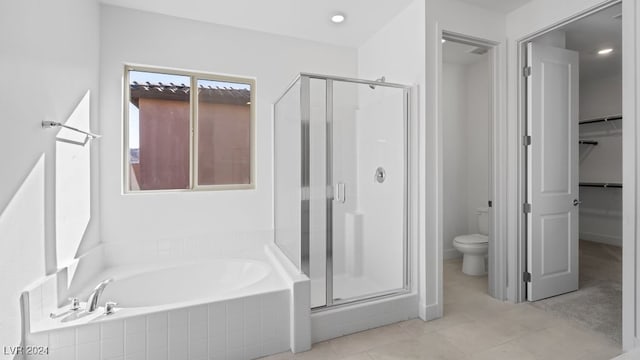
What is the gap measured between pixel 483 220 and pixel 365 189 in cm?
208

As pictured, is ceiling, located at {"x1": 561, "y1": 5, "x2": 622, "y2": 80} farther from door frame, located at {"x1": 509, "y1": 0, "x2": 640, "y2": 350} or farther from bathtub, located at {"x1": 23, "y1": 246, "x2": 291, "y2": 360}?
bathtub, located at {"x1": 23, "y1": 246, "x2": 291, "y2": 360}

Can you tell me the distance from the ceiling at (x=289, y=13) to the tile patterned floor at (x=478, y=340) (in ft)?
8.79

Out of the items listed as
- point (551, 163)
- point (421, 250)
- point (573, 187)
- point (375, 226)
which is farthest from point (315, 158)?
point (573, 187)

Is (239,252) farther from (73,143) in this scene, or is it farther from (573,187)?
(573,187)

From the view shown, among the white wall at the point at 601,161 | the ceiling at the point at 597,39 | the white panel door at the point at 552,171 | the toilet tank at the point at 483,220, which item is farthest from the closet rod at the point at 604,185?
the white panel door at the point at 552,171

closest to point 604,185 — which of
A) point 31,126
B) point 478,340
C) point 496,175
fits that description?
point 496,175

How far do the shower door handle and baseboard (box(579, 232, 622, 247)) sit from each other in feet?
16.1

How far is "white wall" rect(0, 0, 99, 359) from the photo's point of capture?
1.44 metres

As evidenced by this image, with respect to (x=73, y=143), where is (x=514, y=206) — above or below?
below

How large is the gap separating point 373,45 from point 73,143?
9.28 feet

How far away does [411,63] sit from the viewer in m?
2.56

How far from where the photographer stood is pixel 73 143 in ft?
7.06

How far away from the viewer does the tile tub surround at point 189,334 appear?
1611mm
